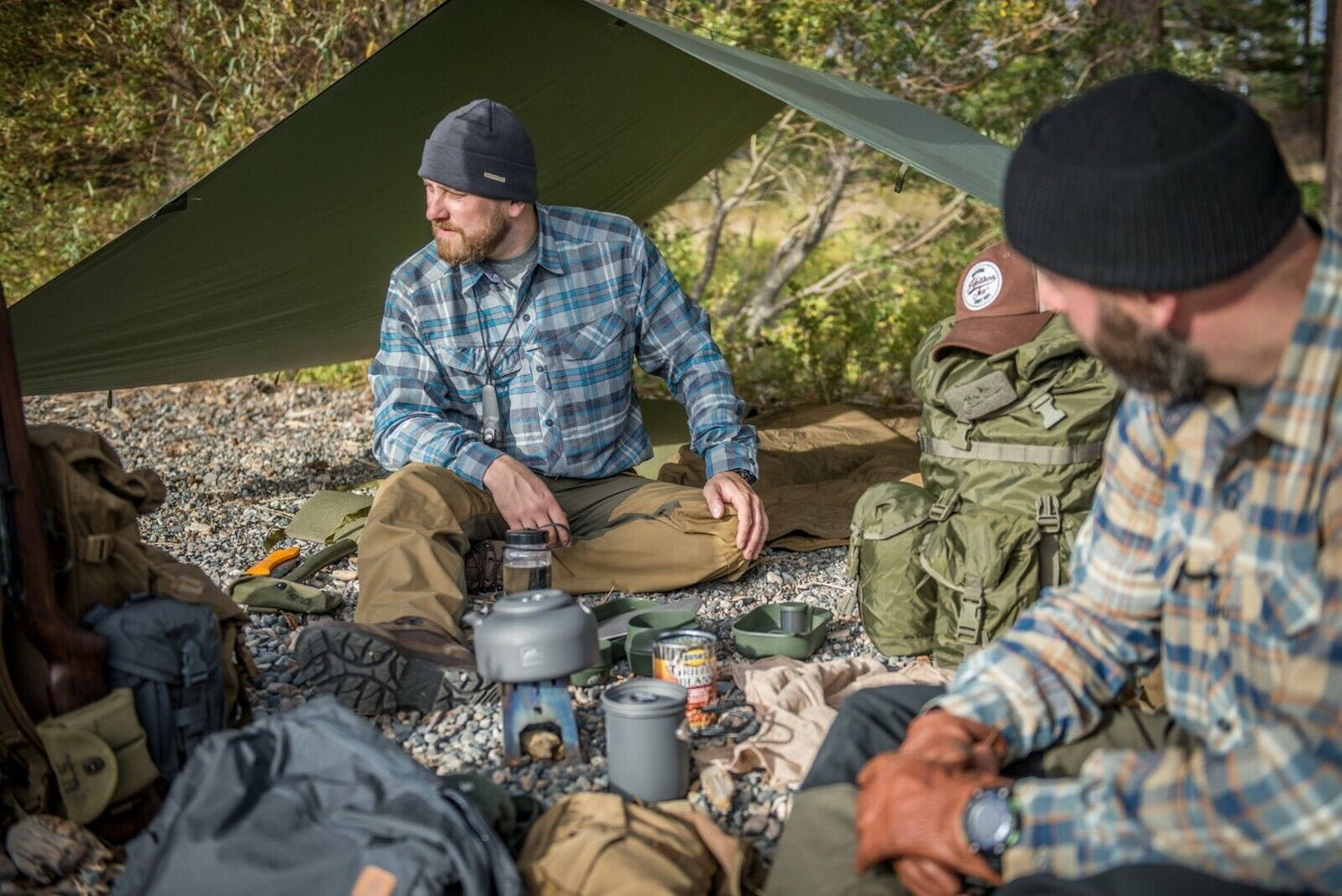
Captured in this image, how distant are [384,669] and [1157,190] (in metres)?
1.69

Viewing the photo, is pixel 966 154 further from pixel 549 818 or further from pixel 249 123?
pixel 249 123

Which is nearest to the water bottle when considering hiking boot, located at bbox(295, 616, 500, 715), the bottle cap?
the bottle cap

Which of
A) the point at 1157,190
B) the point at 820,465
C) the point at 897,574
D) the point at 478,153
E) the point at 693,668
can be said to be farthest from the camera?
the point at 820,465

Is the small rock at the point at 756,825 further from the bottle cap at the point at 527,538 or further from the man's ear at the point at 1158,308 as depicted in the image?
the man's ear at the point at 1158,308

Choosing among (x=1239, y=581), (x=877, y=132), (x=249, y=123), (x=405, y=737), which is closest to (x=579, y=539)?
(x=405, y=737)

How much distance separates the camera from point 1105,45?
Result: 645cm

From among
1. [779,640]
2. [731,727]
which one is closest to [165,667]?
[731,727]

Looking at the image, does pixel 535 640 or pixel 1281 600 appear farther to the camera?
pixel 535 640

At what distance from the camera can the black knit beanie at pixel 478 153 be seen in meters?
3.04

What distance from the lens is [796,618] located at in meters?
2.77

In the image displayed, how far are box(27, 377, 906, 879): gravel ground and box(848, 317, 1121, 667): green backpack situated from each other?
302mm

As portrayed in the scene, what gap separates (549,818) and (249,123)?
499 cm

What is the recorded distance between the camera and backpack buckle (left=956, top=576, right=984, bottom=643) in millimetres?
2516

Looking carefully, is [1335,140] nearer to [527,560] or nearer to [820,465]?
[820,465]
